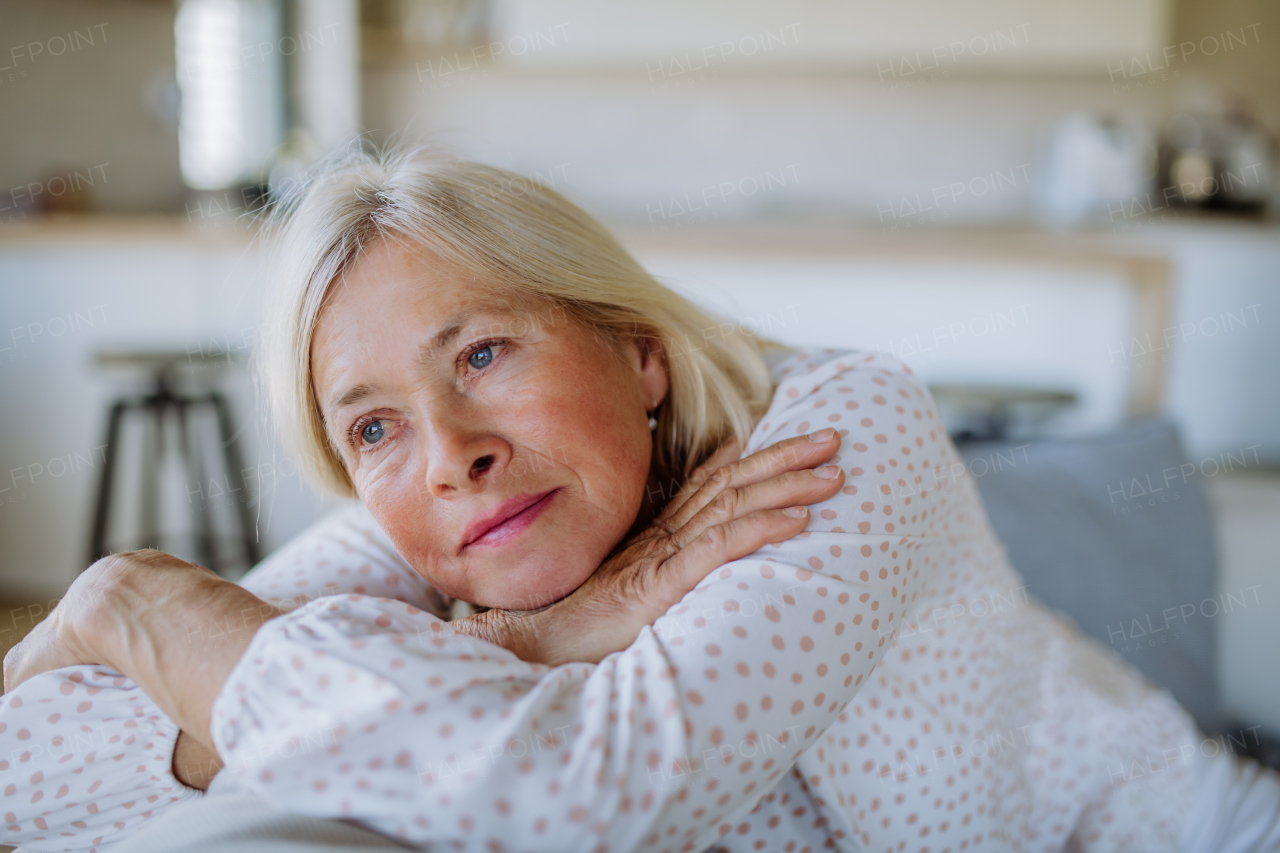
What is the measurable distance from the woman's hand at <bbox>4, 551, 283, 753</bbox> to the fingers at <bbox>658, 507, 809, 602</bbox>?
12.5 inches

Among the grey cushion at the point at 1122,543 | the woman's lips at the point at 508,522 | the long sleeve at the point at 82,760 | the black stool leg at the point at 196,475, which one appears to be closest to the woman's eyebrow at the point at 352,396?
the woman's lips at the point at 508,522

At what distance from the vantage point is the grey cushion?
57.5 inches

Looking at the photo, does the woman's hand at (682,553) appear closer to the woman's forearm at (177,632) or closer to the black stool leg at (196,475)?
the woman's forearm at (177,632)

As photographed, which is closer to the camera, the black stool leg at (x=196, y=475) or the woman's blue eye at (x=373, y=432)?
the woman's blue eye at (x=373, y=432)

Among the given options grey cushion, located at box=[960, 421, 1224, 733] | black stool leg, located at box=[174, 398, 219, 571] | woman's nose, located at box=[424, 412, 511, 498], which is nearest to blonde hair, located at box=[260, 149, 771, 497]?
woman's nose, located at box=[424, 412, 511, 498]

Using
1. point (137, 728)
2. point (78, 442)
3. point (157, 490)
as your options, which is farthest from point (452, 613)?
point (78, 442)

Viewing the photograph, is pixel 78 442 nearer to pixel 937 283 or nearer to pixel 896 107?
pixel 937 283

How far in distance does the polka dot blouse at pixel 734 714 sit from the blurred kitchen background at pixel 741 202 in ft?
1.81

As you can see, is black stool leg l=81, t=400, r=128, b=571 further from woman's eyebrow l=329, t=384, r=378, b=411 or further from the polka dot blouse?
woman's eyebrow l=329, t=384, r=378, b=411

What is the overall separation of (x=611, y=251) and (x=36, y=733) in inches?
26.3

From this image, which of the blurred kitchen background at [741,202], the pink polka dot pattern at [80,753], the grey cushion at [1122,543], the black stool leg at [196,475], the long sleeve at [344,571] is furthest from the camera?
the black stool leg at [196,475]

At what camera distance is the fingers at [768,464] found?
79 centimetres

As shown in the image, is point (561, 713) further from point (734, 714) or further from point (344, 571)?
point (344, 571)

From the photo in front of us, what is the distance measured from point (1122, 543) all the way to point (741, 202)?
135 inches
